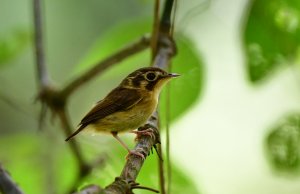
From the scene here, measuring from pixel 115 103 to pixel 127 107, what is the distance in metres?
0.06

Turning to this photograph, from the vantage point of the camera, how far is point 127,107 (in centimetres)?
301

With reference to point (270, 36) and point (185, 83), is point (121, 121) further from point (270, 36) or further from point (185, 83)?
point (270, 36)

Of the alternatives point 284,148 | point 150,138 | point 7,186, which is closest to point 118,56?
point 150,138

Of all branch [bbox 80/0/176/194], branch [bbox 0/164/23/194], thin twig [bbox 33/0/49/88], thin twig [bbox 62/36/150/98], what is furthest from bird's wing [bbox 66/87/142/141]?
branch [bbox 0/164/23/194]

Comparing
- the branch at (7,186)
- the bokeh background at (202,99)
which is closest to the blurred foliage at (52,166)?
the bokeh background at (202,99)

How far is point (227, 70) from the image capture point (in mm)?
4891

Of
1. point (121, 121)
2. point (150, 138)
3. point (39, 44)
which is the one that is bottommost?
point (150, 138)

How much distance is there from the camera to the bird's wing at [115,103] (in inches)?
115

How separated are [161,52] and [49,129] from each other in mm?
746

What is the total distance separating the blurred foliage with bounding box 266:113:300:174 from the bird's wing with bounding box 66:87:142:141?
74 cm

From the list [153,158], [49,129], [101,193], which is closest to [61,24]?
[49,129]

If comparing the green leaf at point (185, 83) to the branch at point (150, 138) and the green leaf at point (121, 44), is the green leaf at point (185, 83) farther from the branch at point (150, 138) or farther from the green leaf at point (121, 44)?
the green leaf at point (121, 44)

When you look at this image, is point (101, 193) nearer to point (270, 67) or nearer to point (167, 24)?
point (270, 67)

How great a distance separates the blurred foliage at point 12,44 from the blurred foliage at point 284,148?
1533 mm
